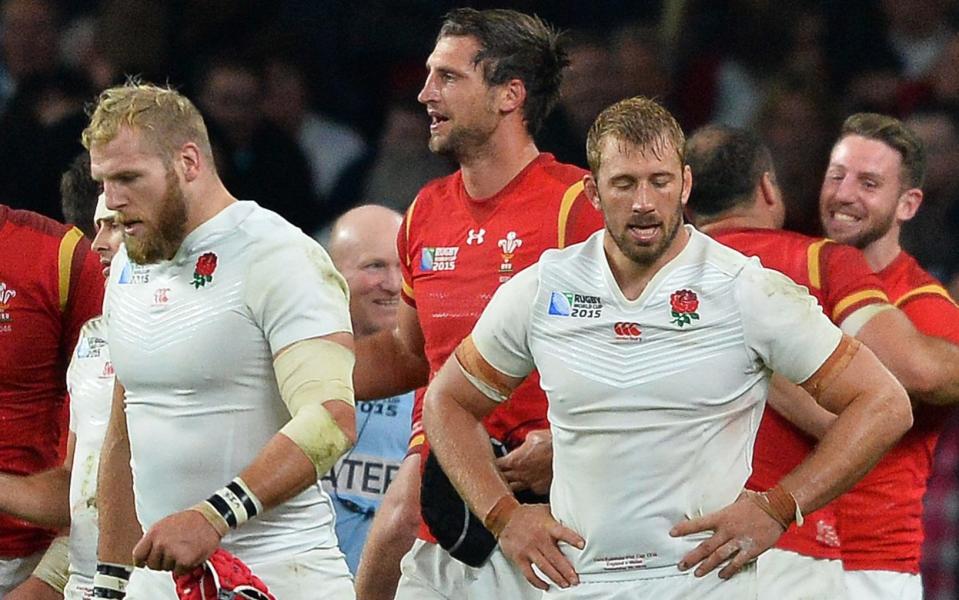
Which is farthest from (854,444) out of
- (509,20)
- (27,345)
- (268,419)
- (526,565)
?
(27,345)

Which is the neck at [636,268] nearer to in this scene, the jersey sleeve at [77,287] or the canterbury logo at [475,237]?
the canterbury logo at [475,237]

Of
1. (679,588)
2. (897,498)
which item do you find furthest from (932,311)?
(679,588)

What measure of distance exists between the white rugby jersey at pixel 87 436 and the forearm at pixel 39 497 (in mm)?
45

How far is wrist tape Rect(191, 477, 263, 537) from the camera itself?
4.25 m

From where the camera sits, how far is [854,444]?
430 cm

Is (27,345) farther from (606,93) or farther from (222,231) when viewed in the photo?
(606,93)

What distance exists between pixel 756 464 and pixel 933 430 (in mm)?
764

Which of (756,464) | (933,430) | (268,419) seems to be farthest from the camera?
(933,430)

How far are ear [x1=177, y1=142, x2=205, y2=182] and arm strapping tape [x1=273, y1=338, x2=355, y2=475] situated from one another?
21.8 inches

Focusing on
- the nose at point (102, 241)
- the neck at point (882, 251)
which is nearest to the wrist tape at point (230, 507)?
the nose at point (102, 241)

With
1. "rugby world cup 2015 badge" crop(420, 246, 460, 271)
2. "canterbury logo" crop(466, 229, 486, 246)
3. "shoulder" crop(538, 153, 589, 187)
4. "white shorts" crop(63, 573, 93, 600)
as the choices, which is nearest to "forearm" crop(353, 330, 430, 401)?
"rugby world cup 2015 badge" crop(420, 246, 460, 271)

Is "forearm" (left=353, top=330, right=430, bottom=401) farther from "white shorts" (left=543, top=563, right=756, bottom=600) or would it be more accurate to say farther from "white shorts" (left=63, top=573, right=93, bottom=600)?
→ "white shorts" (left=543, top=563, right=756, bottom=600)

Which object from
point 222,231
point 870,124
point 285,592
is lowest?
point 285,592

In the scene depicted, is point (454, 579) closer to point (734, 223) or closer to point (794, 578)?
point (794, 578)
